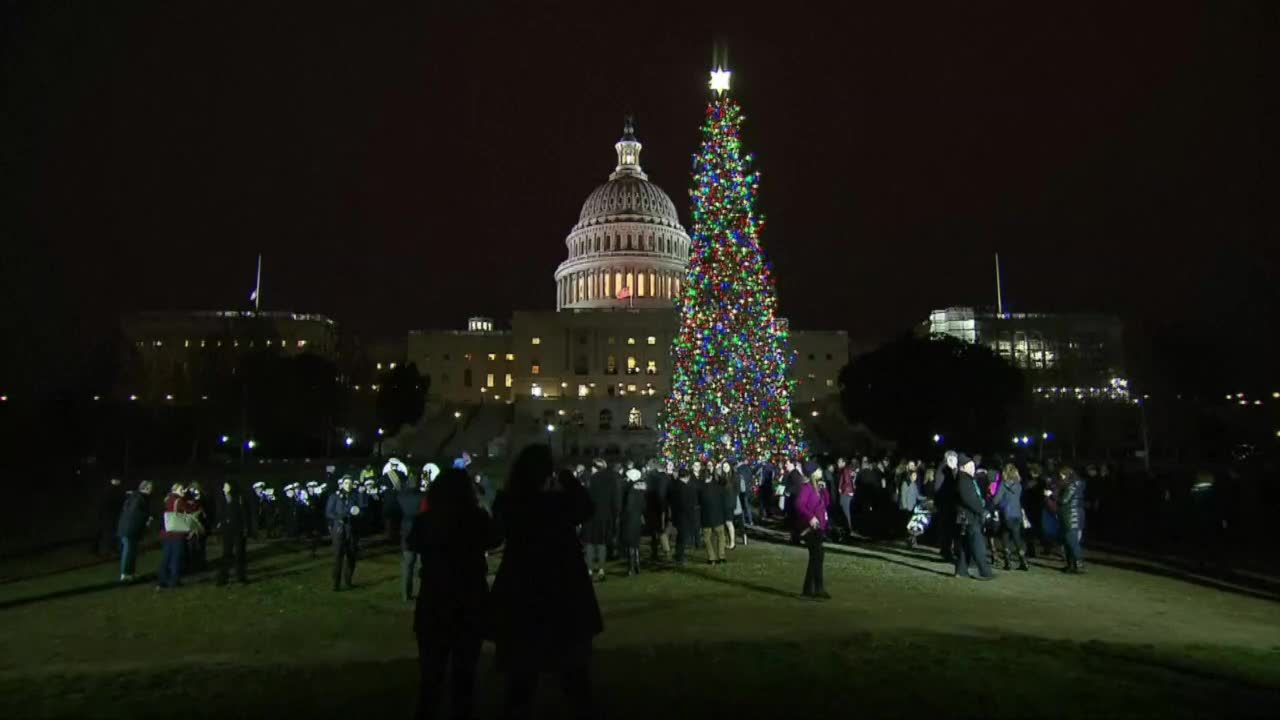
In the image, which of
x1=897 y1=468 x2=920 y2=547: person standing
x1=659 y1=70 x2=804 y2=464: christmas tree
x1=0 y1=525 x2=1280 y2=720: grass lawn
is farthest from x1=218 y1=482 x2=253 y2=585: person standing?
x1=659 y1=70 x2=804 y2=464: christmas tree

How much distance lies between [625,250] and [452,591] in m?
108

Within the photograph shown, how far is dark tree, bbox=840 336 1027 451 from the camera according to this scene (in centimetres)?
6494

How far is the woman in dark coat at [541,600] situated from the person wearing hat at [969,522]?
9.95 m

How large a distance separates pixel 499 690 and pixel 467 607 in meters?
1.85

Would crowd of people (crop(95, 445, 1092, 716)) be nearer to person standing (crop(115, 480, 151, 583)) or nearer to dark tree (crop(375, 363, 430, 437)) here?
person standing (crop(115, 480, 151, 583))

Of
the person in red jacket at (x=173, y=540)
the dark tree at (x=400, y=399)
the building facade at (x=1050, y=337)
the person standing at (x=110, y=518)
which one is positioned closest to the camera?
the person in red jacket at (x=173, y=540)

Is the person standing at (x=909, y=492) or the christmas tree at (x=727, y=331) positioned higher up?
the christmas tree at (x=727, y=331)

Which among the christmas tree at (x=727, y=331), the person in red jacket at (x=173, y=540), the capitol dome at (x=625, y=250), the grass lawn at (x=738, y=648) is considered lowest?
the grass lawn at (x=738, y=648)

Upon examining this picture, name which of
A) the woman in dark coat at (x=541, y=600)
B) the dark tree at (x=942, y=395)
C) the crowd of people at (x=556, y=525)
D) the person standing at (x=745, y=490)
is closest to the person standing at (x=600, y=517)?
the crowd of people at (x=556, y=525)

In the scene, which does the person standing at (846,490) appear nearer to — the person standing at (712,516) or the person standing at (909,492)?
the person standing at (909,492)

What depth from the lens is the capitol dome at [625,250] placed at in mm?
113562

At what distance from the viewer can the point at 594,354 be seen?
10119 centimetres

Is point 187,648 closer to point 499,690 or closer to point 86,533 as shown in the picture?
point 499,690

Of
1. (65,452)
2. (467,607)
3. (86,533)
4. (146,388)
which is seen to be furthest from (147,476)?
(146,388)
